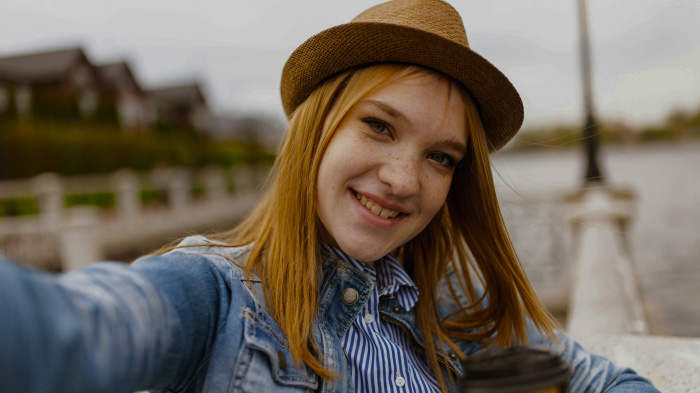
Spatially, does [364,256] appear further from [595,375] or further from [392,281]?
[595,375]

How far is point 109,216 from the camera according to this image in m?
15.7

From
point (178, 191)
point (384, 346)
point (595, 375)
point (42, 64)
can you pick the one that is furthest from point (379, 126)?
point (42, 64)

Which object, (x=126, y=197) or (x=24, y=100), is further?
(x=24, y=100)

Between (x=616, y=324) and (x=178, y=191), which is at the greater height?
(x=616, y=324)

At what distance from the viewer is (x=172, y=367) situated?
1.04m

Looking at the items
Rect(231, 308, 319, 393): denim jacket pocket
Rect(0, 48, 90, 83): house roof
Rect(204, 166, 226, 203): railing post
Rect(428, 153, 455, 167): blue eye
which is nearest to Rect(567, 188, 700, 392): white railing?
Rect(428, 153, 455, 167): blue eye

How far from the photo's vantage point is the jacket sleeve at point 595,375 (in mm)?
1658

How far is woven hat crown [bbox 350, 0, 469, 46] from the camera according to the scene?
1.47 metres

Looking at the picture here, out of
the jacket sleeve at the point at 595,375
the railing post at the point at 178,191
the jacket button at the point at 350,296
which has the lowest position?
the railing post at the point at 178,191

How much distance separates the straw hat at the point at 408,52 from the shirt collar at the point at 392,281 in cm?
55

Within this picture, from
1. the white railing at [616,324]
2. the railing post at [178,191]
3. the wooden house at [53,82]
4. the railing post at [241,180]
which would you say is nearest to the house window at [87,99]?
the wooden house at [53,82]

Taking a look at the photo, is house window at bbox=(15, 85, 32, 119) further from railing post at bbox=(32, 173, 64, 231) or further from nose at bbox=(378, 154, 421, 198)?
nose at bbox=(378, 154, 421, 198)

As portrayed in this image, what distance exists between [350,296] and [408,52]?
2.23ft

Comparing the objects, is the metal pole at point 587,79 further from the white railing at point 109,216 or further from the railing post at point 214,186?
the railing post at point 214,186
